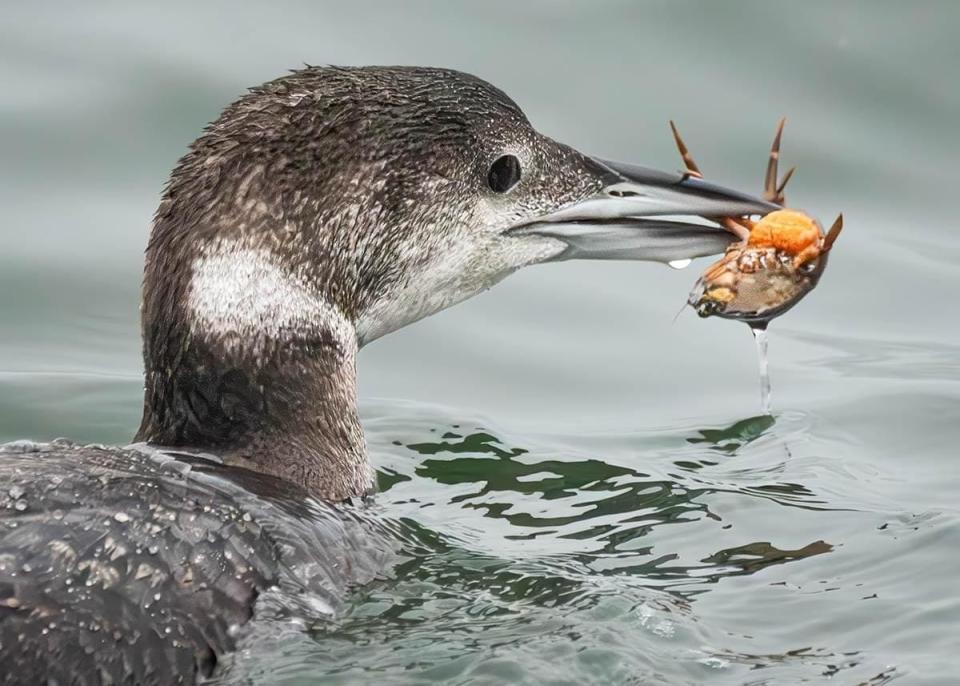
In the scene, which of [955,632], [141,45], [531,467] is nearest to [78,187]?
[141,45]

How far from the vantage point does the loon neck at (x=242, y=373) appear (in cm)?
548

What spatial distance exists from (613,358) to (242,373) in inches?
107

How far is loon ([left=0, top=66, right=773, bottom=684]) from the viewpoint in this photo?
4320mm

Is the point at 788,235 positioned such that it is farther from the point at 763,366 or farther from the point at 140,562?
the point at 140,562

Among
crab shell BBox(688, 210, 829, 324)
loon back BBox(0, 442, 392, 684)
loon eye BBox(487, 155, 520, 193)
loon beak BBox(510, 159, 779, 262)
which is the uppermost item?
loon eye BBox(487, 155, 520, 193)

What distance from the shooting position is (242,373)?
5.53 meters

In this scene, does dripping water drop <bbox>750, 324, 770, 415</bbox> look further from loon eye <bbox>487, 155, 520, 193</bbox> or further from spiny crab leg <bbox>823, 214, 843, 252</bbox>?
loon eye <bbox>487, 155, 520, 193</bbox>

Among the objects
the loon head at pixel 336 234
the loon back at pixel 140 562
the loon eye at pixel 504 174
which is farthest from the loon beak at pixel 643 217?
the loon back at pixel 140 562

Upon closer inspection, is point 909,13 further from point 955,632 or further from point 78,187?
point 955,632

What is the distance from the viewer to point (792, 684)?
4.79 meters

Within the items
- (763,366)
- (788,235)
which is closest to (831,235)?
(788,235)

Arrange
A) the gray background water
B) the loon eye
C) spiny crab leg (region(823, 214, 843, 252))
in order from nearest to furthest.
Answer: the gray background water < spiny crab leg (region(823, 214, 843, 252)) < the loon eye

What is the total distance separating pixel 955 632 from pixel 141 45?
5315 millimetres

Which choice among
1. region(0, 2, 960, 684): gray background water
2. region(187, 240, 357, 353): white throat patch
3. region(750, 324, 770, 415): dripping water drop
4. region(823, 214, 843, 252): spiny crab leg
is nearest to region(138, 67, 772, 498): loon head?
→ region(187, 240, 357, 353): white throat patch
